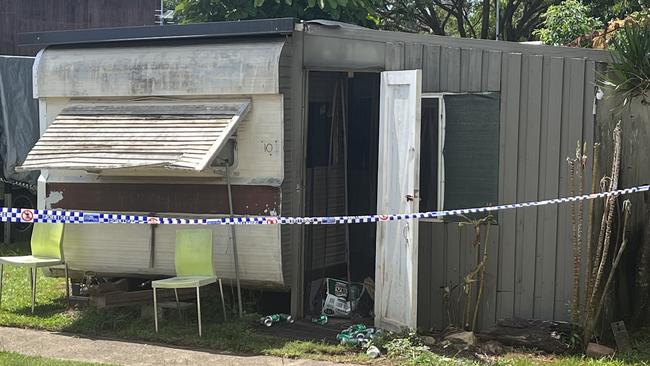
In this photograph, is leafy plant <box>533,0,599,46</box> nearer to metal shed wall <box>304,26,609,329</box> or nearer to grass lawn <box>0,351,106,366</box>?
metal shed wall <box>304,26,609,329</box>

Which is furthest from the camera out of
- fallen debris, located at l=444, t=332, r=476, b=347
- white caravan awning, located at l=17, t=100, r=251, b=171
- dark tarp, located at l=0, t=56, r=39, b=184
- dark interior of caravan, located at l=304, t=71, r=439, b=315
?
dark tarp, located at l=0, t=56, r=39, b=184

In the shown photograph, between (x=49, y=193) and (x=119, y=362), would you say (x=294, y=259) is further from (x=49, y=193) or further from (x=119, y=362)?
(x=49, y=193)

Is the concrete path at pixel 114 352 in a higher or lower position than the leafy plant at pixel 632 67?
lower

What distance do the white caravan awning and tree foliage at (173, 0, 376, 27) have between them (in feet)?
16.4

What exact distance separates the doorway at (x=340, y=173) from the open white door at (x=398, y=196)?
1.12m

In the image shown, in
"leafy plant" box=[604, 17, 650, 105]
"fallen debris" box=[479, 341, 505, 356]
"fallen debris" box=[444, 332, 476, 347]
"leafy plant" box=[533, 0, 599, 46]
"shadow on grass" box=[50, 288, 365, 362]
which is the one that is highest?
"leafy plant" box=[533, 0, 599, 46]

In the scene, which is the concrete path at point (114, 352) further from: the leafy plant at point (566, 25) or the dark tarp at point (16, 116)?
the leafy plant at point (566, 25)

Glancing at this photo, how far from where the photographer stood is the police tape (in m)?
6.77

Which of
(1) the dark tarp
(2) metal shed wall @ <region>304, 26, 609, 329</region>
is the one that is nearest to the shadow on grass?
(2) metal shed wall @ <region>304, 26, 609, 329</region>

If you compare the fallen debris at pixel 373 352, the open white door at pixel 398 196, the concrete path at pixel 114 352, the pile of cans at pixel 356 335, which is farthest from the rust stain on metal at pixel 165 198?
the fallen debris at pixel 373 352

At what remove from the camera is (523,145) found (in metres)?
7.08

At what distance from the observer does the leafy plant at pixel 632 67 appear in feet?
21.7

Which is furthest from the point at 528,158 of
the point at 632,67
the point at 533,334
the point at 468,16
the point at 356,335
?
the point at 468,16

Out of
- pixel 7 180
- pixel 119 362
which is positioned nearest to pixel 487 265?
pixel 119 362
